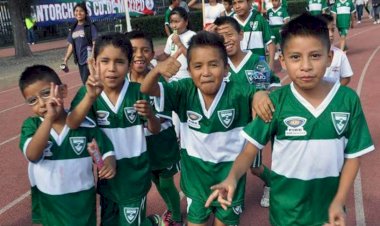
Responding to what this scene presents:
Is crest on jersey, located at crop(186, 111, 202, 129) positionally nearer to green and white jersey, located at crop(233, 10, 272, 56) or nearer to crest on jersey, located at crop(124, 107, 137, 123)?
crest on jersey, located at crop(124, 107, 137, 123)

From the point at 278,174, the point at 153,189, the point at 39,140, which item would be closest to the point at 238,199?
the point at 278,174

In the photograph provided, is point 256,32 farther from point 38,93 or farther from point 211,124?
point 38,93

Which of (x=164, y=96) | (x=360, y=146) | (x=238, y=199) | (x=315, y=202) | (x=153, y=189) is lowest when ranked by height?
(x=153, y=189)

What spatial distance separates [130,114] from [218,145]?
58 centimetres

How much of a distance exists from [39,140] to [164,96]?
783 mm

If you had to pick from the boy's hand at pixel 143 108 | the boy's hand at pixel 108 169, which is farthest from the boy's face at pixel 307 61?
the boy's hand at pixel 108 169

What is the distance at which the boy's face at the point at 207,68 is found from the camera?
268 centimetres

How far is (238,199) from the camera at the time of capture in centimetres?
289

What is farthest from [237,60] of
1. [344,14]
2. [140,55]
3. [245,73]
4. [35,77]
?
[344,14]

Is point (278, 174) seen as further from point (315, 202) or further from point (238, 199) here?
point (238, 199)

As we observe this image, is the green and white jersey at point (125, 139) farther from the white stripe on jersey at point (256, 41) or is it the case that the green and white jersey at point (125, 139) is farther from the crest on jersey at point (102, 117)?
the white stripe on jersey at point (256, 41)

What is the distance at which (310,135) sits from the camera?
222cm

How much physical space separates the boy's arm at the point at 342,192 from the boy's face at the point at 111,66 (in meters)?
1.40

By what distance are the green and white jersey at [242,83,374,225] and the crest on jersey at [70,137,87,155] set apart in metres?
0.96
